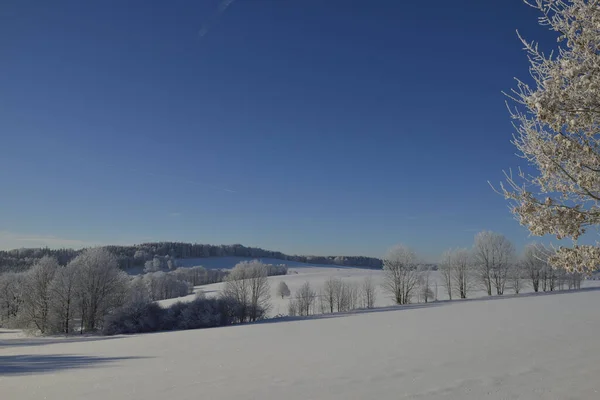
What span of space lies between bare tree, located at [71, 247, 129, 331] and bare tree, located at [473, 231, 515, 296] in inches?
2267

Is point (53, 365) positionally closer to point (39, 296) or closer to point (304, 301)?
point (39, 296)

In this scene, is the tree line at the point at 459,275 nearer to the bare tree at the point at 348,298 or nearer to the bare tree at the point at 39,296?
the bare tree at the point at 348,298

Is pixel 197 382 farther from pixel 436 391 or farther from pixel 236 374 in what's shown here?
pixel 436 391

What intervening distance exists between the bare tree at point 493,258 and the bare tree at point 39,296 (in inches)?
2573

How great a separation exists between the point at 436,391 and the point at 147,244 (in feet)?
683

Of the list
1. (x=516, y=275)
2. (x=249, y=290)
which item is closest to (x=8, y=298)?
(x=249, y=290)

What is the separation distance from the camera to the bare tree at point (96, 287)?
150ft

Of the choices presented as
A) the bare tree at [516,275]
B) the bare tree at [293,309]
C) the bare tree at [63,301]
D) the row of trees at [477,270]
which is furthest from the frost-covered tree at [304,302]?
the bare tree at [516,275]

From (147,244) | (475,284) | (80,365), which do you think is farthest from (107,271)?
(147,244)

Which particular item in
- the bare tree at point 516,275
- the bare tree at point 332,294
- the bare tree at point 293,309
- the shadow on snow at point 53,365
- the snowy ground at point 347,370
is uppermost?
the snowy ground at point 347,370

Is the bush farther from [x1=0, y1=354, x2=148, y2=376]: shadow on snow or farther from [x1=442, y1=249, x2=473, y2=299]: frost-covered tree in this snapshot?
[x1=442, y1=249, x2=473, y2=299]: frost-covered tree

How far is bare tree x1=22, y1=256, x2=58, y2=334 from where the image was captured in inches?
1750

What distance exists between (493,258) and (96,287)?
2471 inches

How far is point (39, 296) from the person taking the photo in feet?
152
